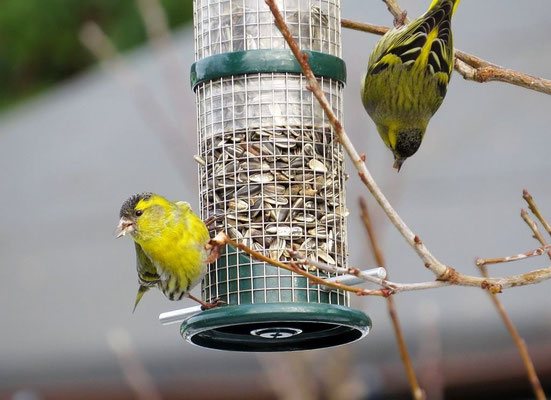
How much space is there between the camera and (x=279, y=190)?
17.6 feet

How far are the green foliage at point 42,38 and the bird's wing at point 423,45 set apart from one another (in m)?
9.99

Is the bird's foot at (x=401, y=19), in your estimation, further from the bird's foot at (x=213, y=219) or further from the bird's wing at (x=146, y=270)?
the bird's wing at (x=146, y=270)

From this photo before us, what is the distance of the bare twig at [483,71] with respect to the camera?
4.63m

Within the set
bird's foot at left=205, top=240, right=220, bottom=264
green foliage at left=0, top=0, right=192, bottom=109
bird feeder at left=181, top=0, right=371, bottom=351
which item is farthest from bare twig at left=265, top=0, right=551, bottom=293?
green foliage at left=0, top=0, right=192, bottom=109

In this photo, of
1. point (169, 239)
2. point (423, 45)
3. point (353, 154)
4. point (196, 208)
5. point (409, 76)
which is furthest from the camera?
point (196, 208)

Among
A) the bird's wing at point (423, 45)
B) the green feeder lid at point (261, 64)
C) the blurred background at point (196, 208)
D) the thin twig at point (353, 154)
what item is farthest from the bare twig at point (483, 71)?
the blurred background at point (196, 208)

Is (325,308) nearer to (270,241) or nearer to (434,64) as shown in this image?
(270,241)

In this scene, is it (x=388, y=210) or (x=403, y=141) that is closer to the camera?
(x=388, y=210)

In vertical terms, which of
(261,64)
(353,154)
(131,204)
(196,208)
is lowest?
(353,154)

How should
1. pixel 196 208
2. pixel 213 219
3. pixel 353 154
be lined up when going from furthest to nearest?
pixel 196 208 → pixel 213 219 → pixel 353 154

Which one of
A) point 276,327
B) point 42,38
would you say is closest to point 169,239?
point 276,327

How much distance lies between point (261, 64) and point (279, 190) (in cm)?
60

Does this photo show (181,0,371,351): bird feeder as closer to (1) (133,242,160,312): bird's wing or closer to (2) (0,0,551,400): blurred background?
(1) (133,242,160,312): bird's wing

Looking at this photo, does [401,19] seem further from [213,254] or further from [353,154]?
[353,154]
